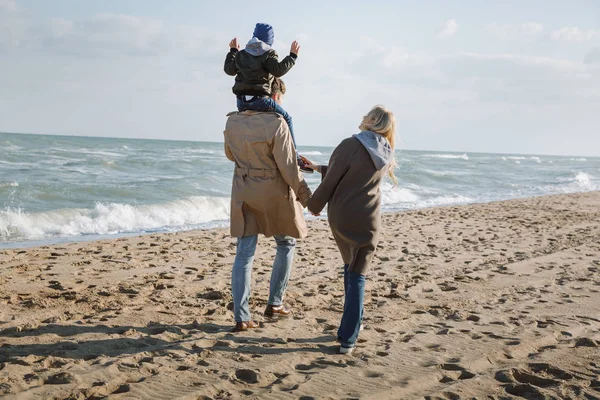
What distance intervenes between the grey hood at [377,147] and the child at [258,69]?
1.82ft

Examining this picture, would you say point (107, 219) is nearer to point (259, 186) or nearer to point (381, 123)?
point (259, 186)

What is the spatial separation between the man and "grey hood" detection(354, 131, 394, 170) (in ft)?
1.79

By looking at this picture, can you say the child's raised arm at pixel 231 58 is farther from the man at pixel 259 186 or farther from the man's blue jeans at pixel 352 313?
the man's blue jeans at pixel 352 313

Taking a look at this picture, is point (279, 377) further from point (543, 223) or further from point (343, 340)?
point (543, 223)

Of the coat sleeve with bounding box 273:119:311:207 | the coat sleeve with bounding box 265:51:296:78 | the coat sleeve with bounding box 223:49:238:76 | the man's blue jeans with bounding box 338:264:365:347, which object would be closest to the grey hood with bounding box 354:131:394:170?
the coat sleeve with bounding box 273:119:311:207

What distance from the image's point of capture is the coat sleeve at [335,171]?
3.77 meters

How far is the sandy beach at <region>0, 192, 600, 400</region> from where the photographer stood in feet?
10.7

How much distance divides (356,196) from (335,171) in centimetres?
22

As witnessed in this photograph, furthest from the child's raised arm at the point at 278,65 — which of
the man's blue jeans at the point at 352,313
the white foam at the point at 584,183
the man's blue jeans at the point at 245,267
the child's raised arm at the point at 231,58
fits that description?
the white foam at the point at 584,183

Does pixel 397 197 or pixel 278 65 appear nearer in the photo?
pixel 278 65

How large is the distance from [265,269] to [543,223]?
7179 mm

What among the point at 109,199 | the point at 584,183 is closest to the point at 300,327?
the point at 109,199

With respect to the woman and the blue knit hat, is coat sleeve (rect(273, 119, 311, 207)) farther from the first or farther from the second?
the blue knit hat

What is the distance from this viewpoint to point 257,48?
3.96 m
